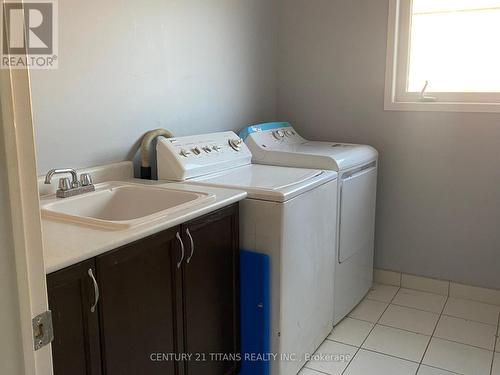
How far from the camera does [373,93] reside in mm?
2982

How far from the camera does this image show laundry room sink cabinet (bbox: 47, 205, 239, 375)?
1.24m

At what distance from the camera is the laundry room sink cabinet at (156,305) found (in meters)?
1.24

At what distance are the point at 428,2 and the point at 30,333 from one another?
2826mm

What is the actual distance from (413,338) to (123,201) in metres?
1.64

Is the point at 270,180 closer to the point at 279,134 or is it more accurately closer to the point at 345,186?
the point at 345,186

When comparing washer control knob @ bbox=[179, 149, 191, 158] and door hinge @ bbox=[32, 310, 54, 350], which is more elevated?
washer control knob @ bbox=[179, 149, 191, 158]

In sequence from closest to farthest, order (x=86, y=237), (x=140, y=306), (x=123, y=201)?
1. (x=86, y=237)
2. (x=140, y=306)
3. (x=123, y=201)

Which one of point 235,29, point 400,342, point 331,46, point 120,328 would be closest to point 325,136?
point 331,46

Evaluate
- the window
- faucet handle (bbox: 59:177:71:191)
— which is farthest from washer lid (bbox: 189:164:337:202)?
→ the window

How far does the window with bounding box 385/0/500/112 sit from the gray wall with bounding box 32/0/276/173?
87cm

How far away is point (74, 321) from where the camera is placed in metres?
1.24

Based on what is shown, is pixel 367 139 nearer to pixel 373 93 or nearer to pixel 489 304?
pixel 373 93

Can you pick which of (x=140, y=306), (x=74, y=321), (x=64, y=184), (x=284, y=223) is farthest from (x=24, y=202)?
(x=284, y=223)

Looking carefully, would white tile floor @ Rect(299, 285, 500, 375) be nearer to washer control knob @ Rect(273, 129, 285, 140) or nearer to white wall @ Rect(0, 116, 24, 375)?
washer control knob @ Rect(273, 129, 285, 140)
